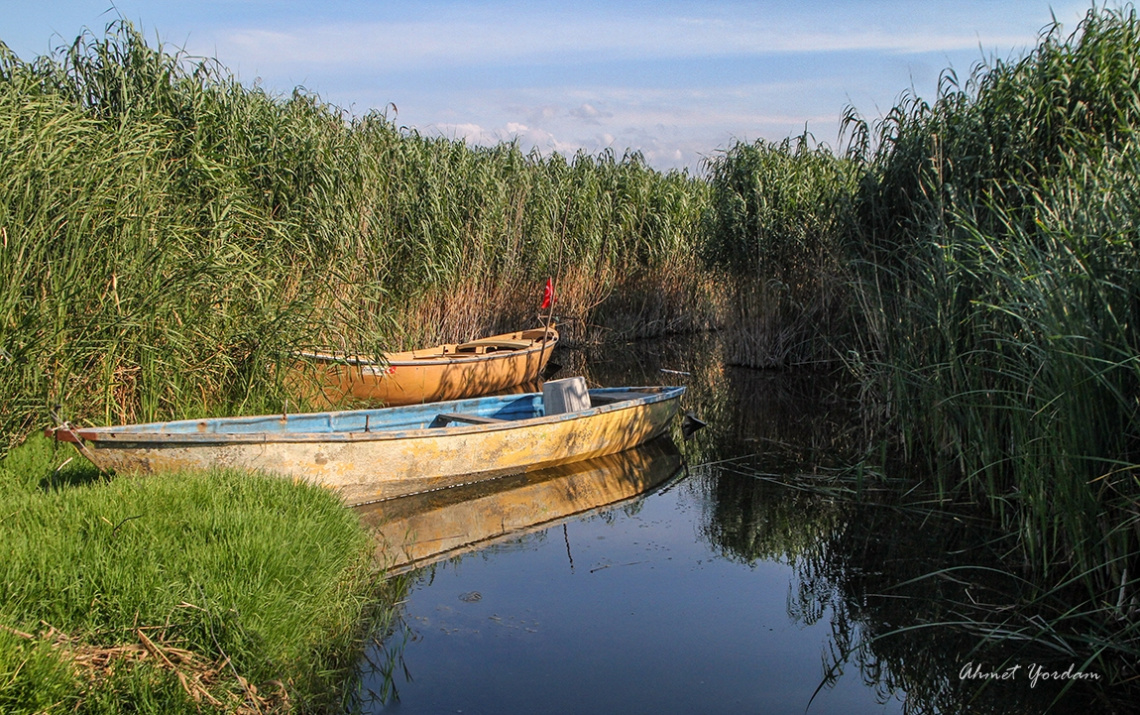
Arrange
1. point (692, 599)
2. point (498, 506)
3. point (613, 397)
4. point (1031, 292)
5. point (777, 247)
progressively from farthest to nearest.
Result: 1. point (777, 247)
2. point (613, 397)
3. point (498, 506)
4. point (692, 599)
5. point (1031, 292)

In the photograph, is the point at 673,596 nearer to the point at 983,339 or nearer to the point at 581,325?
the point at 983,339

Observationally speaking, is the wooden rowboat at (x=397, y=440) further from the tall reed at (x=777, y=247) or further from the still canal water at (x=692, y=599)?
the tall reed at (x=777, y=247)

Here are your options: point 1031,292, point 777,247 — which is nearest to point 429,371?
point 777,247

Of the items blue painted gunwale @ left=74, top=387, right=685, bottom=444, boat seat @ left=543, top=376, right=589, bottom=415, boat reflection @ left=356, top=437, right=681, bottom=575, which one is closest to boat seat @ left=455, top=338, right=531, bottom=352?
blue painted gunwale @ left=74, top=387, right=685, bottom=444

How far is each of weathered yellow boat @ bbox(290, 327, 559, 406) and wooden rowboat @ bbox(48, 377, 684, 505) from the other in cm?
80

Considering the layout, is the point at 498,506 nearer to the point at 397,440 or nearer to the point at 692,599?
the point at 397,440

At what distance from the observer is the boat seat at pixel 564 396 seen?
8.34 meters

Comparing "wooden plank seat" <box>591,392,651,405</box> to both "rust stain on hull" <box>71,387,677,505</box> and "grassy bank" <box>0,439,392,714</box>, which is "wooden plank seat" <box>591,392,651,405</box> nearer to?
"rust stain on hull" <box>71,387,677,505</box>

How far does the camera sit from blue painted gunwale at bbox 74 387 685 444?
18.6ft

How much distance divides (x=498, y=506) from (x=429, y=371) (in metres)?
3.51

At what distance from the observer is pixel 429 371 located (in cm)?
1020

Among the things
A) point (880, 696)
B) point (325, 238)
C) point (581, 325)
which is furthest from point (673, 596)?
point (581, 325)

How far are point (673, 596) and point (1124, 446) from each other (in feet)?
7.87

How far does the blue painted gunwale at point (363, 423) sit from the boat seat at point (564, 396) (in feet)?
1.18
